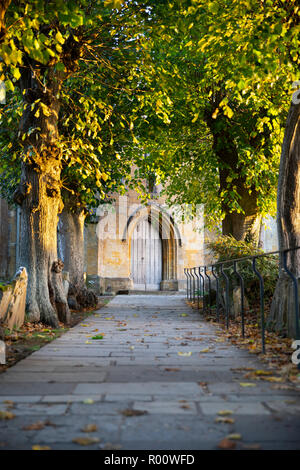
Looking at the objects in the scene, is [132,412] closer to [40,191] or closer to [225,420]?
[225,420]

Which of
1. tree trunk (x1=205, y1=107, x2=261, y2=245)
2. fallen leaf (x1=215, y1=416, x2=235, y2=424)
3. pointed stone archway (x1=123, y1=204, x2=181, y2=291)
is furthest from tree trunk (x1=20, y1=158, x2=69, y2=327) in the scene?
pointed stone archway (x1=123, y1=204, x2=181, y2=291)

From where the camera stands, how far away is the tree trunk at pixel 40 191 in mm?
7301

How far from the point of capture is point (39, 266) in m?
7.42

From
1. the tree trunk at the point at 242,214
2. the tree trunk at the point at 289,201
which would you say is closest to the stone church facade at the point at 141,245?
the tree trunk at the point at 242,214

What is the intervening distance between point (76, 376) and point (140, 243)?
18.7 m

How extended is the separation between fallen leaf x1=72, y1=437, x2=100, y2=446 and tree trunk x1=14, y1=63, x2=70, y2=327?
514 cm

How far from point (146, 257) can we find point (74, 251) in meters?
10.7

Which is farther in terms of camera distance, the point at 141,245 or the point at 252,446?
the point at 141,245

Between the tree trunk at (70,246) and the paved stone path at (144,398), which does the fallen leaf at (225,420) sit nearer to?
the paved stone path at (144,398)

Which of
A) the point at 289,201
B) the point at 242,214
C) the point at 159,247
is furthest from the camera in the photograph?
the point at 159,247

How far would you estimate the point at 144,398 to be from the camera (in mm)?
3025

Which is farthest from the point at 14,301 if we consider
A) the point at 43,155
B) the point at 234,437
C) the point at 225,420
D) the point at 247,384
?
the point at 234,437

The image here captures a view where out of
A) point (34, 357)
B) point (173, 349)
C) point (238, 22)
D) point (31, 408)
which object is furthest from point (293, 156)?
point (31, 408)

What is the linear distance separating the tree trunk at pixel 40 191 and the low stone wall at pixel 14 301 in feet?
1.31
